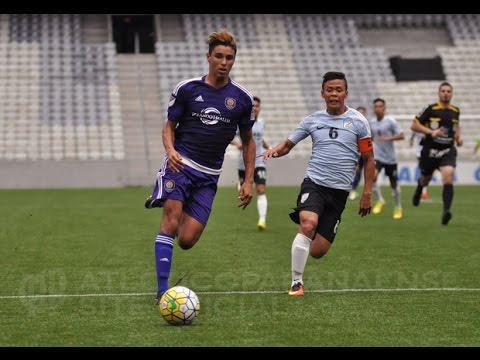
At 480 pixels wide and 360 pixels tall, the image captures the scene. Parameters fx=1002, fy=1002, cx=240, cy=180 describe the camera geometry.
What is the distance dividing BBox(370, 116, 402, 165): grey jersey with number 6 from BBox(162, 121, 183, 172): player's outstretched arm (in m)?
12.1

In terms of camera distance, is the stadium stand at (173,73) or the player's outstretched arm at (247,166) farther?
the stadium stand at (173,73)

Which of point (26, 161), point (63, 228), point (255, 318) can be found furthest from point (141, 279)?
point (26, 161)

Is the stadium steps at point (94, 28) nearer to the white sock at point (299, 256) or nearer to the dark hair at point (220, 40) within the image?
the white sock at point (299, 256)

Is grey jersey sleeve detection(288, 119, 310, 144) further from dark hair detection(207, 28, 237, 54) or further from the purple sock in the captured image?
the purple sock

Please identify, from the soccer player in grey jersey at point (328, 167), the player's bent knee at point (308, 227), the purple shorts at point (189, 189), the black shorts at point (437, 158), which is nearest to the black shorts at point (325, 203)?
the soccer player in grey jersey at point (328, 167)

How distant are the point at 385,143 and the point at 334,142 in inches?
428

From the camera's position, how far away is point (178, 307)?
7219 mm

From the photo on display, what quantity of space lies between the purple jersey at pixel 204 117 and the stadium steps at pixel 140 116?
24145 mm

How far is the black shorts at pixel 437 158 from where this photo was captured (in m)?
16.3
